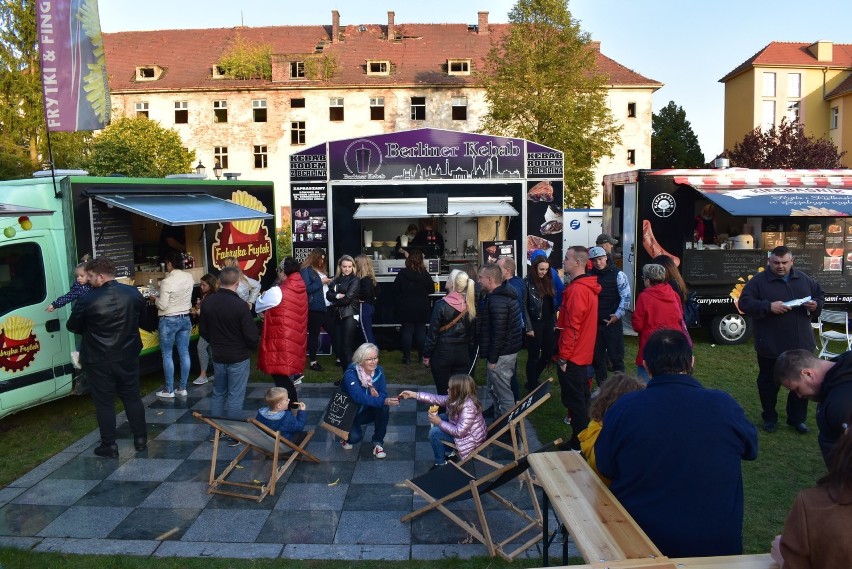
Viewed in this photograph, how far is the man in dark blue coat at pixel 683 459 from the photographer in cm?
260

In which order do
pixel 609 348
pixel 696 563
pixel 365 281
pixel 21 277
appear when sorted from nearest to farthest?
pixel 696 563, pixel 21 277, pixel 609 348, pixel 365 281

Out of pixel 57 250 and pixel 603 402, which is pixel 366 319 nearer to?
pixel 57 250

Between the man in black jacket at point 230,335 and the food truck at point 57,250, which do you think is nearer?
the man in black jacket at point 230,335

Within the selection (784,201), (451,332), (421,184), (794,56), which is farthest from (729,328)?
(794,56)

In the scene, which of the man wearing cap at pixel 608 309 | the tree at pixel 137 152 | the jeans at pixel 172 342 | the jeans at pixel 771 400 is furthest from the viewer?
the tree at pixel 137 152

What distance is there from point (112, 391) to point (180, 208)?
287 centimetres

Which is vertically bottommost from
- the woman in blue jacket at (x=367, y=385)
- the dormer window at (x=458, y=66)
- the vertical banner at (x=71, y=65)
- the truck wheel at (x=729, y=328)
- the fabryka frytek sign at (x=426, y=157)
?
the truck wheel at (x=729, y=328)

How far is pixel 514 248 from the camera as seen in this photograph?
9984 mm

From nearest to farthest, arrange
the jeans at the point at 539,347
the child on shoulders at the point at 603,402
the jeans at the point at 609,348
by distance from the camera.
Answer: the child on shoulders at the point at 603,402, the jeans at the point at 609,348, the jeans at the point at 539,347

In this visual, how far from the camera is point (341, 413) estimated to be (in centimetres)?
564

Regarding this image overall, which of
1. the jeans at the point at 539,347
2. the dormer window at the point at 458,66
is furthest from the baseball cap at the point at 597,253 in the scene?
the dormer window at the point at 458,66

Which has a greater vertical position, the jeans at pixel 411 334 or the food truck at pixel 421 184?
the food truck at pixel 421 184

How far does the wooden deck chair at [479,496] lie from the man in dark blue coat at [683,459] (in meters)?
1.15

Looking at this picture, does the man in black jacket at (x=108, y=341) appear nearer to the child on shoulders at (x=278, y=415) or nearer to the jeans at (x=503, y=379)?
the child on shoulders at (x=278, y=415)
